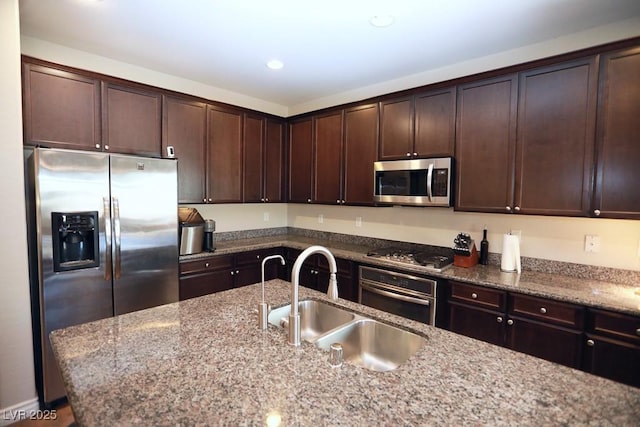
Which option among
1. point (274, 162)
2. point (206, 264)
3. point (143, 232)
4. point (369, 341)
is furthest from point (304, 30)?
point (206, 264)

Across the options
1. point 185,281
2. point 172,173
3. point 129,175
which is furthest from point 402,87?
point 185,281

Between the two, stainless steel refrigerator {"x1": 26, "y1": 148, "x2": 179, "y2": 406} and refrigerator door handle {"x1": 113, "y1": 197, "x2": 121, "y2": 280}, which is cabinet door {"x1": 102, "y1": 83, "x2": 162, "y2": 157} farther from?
refrigerator door handle {"x1": 113, "y1": 197, "x2": 121, "y2": 280}

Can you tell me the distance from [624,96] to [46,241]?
3.85 metres

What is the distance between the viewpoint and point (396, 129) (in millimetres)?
3102

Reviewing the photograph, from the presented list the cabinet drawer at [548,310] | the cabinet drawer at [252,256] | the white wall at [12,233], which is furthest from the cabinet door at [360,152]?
the white wall at [12,233]

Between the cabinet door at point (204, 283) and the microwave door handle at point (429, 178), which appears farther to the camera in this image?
the cabinet door at point (204, 283)

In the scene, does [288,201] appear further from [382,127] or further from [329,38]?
[329,38]

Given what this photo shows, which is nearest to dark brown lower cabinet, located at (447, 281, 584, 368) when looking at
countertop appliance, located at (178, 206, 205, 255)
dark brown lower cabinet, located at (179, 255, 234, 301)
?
dark brown lower cabinet, located at (179, 255, 234, 301)

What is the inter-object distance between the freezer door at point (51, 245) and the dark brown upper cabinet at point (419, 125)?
2.42m

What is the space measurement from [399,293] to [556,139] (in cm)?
163

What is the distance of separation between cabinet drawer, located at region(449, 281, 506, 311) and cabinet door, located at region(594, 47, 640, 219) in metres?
0.83

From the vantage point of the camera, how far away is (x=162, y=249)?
2764 millimetres

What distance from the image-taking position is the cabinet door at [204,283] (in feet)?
9.96

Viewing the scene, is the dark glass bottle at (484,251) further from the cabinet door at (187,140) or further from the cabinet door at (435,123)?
the cabinet door at (187,140)
